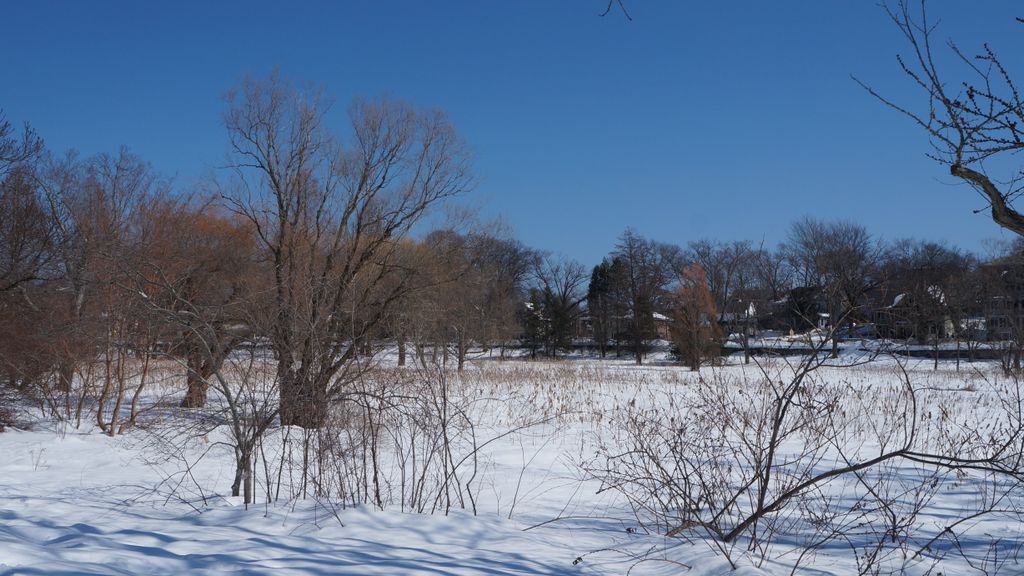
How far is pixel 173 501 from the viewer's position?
24.8 ft

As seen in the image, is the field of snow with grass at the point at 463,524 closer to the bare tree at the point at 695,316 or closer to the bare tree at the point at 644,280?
the bare tree at the point at 695,316

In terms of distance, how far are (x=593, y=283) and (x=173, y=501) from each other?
55.2 metres

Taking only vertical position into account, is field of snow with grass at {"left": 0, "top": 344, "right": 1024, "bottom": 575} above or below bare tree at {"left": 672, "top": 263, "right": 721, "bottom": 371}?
below

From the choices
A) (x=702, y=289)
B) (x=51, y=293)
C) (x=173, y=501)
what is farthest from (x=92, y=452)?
(x=702, y=289)

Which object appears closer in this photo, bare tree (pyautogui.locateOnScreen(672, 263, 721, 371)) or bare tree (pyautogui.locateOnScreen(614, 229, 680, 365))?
bare tree (pyautogui.locateOnScreen(672, 263, 721, 371))

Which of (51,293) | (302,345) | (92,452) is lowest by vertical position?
(92,452)

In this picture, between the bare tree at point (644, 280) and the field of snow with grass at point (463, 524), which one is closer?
the field of snow with grass at point (463, 524)

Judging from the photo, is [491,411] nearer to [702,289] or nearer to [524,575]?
[524,575]

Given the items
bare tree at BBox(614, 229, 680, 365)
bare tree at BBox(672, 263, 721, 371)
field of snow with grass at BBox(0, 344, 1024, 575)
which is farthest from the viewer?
bare tree at BBox(614, 229, 680, 365)

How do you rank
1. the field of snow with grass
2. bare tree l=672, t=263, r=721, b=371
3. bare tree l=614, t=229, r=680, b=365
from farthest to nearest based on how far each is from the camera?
bare tree l=614, t=229, r=680, b=365
bare tree l=672, t=263, r=721, b=371
the field of snow with grass

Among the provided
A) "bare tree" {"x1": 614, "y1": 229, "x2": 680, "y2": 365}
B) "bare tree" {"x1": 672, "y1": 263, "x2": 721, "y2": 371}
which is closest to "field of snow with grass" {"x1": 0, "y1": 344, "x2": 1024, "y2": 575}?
"bare tree" {"x1": 672, "y1": 263, "x2": 721, "y2": 371}

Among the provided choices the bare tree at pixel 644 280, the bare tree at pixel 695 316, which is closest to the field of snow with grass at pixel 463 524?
the bare tree at pixel 695 316

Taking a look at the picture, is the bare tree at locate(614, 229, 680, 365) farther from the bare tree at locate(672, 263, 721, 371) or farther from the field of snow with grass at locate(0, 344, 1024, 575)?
the field of snow with grass at locate(0, 344, 1024, 575)

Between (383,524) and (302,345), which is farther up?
(302,345)
